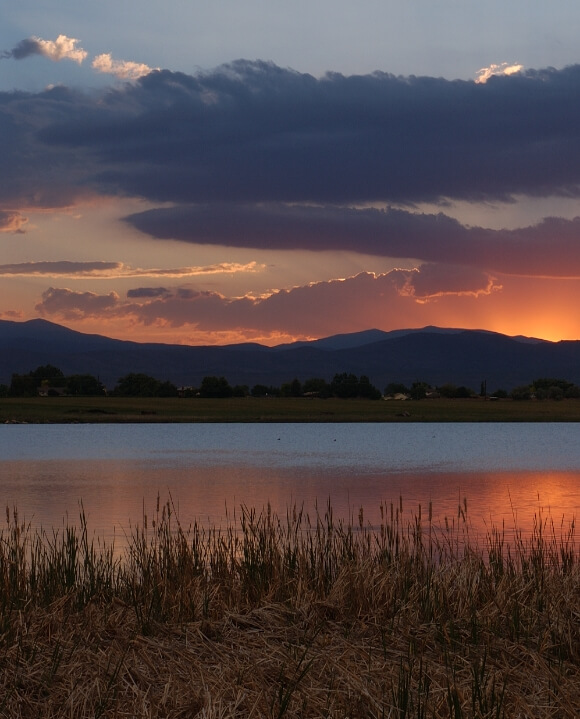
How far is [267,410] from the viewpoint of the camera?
12431cm

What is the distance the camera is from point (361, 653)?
33.0ft

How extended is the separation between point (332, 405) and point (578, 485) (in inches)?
3664

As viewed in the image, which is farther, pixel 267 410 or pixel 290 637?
pixel 267 410

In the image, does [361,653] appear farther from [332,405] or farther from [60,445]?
[332,405]

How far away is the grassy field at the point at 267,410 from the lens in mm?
114812

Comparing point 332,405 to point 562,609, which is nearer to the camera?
point 562,609

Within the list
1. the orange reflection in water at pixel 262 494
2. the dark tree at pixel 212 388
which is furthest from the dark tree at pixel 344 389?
the orange reflection in water at pixel 262 494

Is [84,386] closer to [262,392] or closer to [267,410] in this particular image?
[262,392]

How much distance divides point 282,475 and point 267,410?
258 ft

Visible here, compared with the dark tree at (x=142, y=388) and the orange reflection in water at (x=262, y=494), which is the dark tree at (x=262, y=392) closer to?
the dark tree at (x=142, y=388)

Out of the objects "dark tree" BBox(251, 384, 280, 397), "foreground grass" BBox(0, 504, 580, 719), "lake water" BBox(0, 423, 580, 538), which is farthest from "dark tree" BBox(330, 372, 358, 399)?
"foreground grass" BBox(0, 504, 580, 719)

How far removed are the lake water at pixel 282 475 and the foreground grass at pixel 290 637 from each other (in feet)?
5.84

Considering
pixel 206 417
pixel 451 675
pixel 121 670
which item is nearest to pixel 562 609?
pixel 451 675

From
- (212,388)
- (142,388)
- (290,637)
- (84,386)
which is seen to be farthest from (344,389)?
(290,637)
